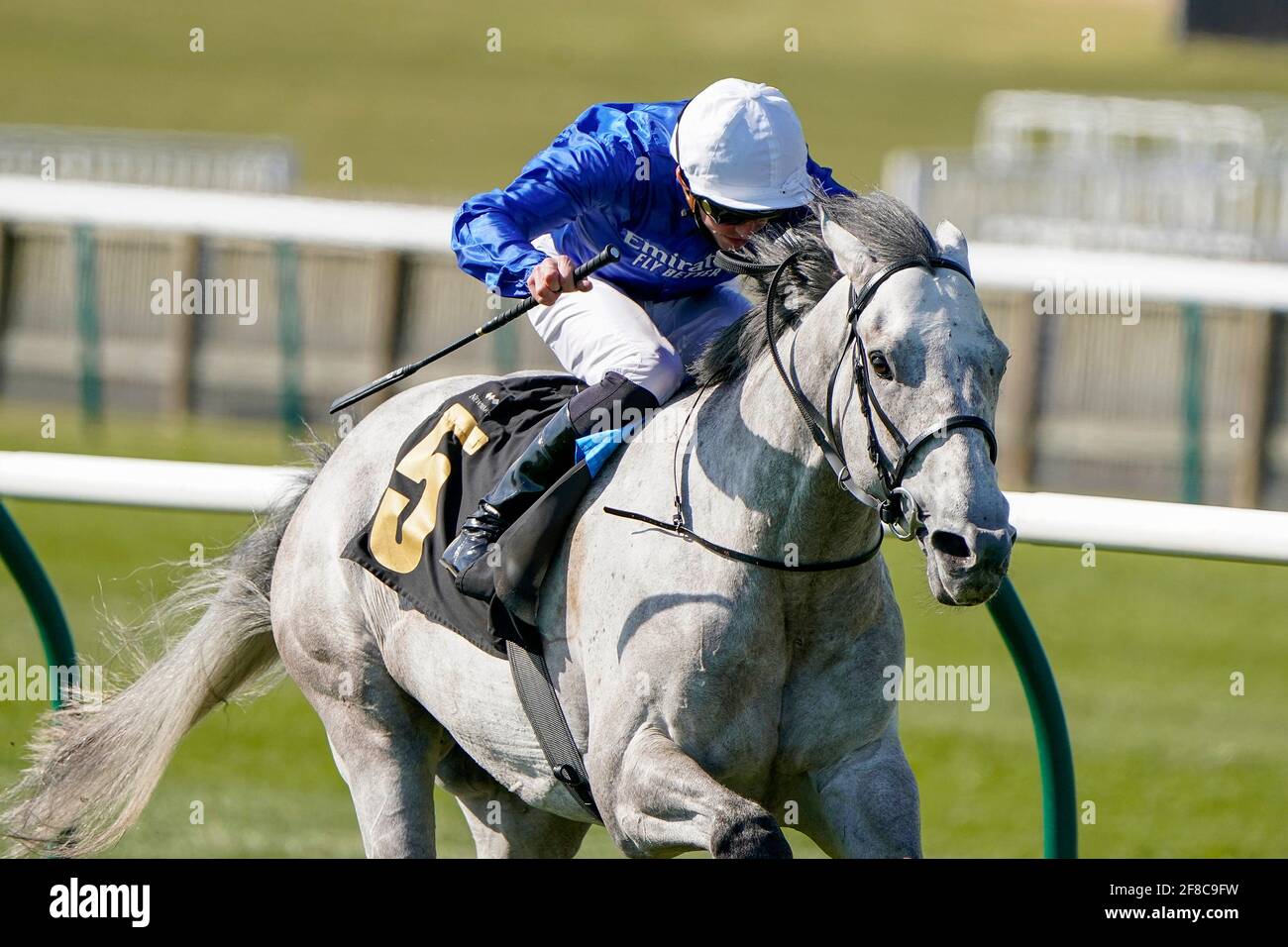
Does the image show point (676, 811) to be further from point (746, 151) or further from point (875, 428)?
point (746, 151)

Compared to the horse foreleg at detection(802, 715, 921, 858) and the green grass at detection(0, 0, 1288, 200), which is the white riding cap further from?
the green grass at detection(0, 0, 1288, 200)

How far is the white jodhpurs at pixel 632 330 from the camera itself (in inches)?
147

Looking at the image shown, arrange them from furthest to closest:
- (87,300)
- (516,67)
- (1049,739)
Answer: (516,67) → (87,300) → (1049,739)

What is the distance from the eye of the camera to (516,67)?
34.1m

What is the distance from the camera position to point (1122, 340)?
11969 mm

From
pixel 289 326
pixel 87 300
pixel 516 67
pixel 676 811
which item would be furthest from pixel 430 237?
pixel 516 67

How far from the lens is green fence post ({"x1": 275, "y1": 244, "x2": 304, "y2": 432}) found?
13.2 meters

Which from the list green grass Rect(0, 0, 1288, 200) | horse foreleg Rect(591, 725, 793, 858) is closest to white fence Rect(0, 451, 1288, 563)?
horse foreleg Rect(591, 725, 793, 858)

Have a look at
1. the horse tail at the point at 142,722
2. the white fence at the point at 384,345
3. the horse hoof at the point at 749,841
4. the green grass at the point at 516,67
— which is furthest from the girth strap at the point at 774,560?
the green grass at the point at 516,67

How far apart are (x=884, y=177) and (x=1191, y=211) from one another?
7599mm

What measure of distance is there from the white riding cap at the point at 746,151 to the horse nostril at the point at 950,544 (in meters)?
0.94

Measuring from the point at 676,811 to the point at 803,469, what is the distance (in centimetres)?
63

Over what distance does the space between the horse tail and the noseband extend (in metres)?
1.74
